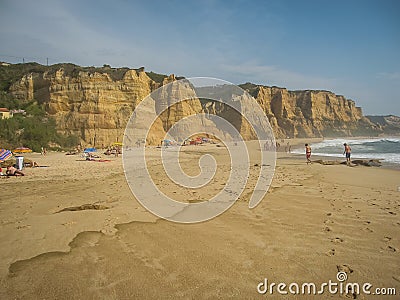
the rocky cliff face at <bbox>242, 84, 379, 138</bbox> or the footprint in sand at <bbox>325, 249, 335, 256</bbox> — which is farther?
the rocky cliff face at <bbox>242, 84, 379, 138</bbox>

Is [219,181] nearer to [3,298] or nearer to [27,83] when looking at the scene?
[3,298]

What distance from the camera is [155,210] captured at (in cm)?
554

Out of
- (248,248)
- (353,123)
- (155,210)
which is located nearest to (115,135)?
(155,210)

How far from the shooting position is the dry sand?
2756 millimetres

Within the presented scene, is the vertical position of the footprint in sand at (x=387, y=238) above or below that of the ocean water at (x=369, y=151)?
below

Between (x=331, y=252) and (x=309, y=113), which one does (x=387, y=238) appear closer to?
(x=331, y=252)

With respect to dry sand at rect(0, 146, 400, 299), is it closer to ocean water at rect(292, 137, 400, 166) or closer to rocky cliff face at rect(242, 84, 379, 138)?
ocean water at rect(292, 137, 400, 166)

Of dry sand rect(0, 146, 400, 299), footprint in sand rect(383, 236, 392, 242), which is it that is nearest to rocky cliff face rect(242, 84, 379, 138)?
dry sand rect(0, 146, 400, 299)

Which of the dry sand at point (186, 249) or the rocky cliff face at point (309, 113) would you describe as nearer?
the dry sand at point (186, 249)

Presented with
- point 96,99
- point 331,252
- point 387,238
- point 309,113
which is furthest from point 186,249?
point 309,113

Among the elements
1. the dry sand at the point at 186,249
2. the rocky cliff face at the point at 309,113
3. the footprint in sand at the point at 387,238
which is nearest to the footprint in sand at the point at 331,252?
the dry sand at the point at 186,249

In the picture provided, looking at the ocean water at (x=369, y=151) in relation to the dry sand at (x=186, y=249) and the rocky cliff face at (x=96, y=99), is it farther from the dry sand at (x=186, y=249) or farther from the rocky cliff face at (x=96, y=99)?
the rocky cliff face at (x=96, y=99)

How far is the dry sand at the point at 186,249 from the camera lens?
276 cm

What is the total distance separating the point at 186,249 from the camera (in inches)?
143
